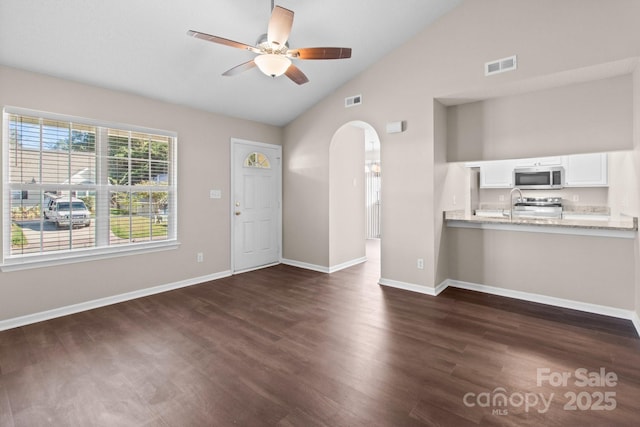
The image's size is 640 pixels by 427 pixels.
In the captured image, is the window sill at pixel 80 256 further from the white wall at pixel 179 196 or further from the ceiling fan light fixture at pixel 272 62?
the ceiling fan light fixture at pixel 272 62

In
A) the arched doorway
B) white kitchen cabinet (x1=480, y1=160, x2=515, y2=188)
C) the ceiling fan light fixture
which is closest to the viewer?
the ceiling fan light fixture

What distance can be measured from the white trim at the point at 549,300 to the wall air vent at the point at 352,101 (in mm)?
2935

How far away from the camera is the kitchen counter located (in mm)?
3082

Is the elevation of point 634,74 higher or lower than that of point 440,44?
lower

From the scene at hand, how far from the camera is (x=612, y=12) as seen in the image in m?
2.79

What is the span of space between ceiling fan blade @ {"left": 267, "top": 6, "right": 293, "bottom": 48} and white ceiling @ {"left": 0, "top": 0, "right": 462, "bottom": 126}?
0.79 meters

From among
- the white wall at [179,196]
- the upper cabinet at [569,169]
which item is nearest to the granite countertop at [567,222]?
the upper cabinet at [569,169]

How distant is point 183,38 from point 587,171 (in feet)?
17.9

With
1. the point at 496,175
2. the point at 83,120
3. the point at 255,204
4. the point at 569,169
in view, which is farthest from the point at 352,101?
the point at 83,120

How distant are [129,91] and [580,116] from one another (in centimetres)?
531

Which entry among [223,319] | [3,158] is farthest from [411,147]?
[3,158]

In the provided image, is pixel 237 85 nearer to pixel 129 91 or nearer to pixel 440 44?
pixel 129 91

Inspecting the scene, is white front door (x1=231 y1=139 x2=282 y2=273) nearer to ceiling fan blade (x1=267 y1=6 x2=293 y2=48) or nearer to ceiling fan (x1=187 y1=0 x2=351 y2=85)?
ceiling fan (x1=187 y1=0 x2=351 y2=85)

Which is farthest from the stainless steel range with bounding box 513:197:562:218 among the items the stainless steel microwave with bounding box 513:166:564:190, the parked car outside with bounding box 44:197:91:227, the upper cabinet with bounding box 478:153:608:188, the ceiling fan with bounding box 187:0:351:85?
the parked car outside with bounding box 44:197:91:227
